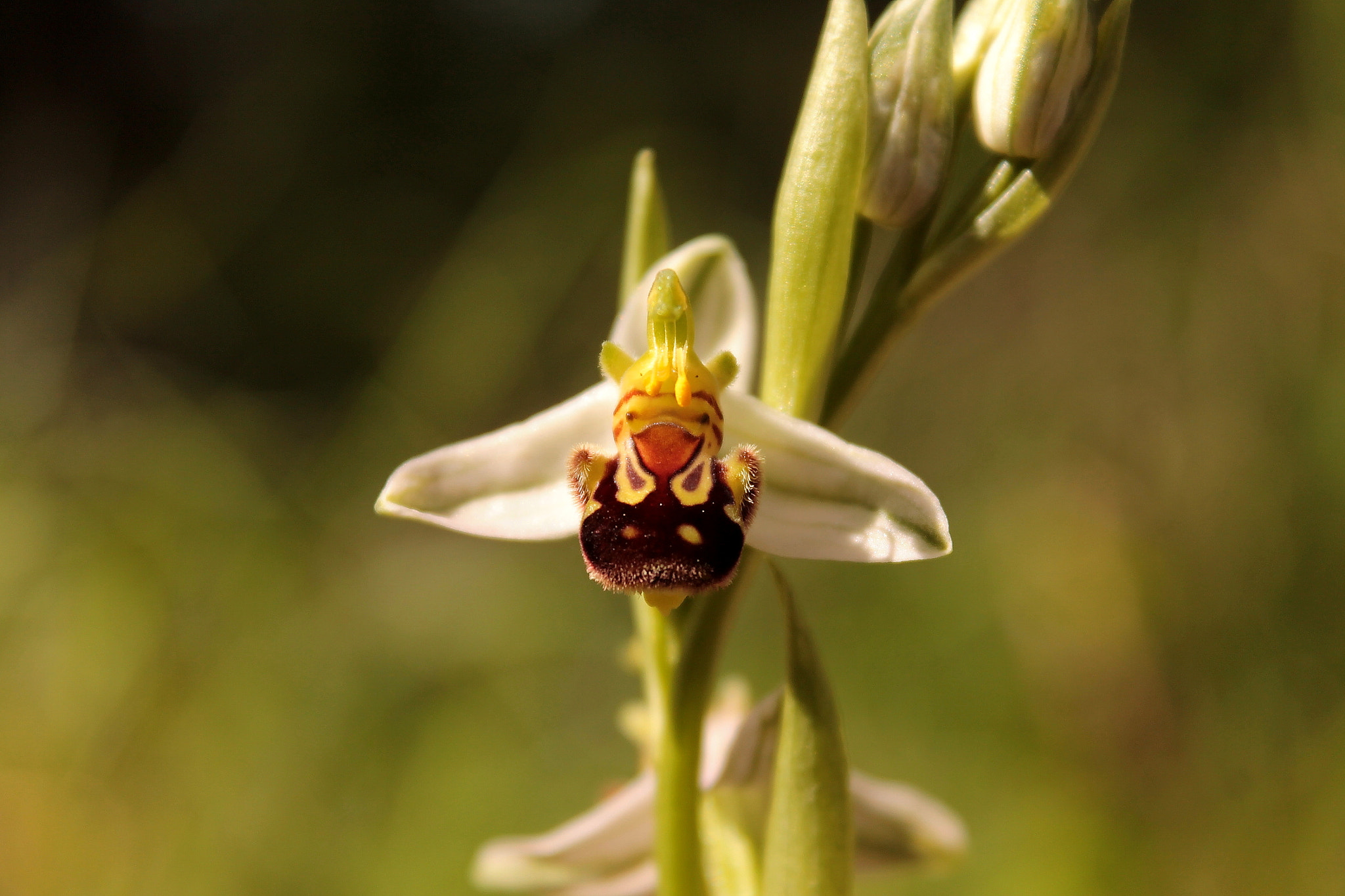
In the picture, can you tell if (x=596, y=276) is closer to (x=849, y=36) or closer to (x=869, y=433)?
(x=869, y=433)

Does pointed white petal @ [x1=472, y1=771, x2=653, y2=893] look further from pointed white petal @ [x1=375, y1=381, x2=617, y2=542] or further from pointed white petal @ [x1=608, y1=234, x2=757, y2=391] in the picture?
pointed white petal @ [x1=608, y1=234, x2=757, y2=391]

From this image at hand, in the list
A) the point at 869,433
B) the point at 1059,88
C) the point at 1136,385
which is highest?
the point at 869,433

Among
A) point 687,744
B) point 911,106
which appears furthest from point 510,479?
point 911,106

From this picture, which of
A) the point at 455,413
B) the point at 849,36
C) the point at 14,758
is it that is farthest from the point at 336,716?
the point at 849,36

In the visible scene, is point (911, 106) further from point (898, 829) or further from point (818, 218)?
point (898, 829)

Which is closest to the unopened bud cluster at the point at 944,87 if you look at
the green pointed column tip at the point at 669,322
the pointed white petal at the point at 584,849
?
the green pointed column tip at the point at 669,322

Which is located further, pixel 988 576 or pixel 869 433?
pixel 869 433
